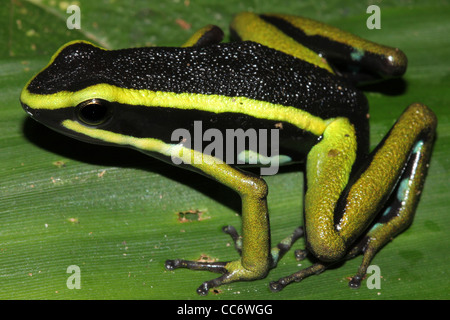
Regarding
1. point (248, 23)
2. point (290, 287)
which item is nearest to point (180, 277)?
point (290, 287)

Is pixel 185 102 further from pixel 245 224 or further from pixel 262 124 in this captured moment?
pixel 245 224

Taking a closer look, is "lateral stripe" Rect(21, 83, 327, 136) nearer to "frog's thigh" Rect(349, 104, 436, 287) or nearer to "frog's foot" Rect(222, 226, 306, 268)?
"frog's thigh" Rect(349, 104, 436, 287)

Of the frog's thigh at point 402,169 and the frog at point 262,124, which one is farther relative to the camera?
the frog's thigh at point 402,169

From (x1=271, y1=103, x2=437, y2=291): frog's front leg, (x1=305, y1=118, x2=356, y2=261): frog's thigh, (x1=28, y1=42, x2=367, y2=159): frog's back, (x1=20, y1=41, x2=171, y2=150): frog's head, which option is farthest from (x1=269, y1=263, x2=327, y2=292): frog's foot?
(x1=20, y1=41, x2=171, y2=150): frog's head

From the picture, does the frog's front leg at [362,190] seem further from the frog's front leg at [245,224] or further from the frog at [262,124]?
the frog's front leg at [245,224]

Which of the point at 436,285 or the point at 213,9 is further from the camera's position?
the point at 213,9

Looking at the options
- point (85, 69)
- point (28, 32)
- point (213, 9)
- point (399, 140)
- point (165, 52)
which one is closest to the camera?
point (85, 69)

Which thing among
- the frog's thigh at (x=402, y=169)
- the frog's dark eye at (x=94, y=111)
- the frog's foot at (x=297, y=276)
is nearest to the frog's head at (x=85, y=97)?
the frog's dark eye at (x=94, y=111)

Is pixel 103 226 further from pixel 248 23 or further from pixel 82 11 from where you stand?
pixel 82 11
